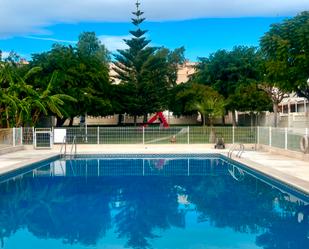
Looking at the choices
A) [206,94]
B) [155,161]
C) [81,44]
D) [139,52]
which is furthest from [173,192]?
[81,44]

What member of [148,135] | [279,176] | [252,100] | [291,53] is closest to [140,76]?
[252,100]

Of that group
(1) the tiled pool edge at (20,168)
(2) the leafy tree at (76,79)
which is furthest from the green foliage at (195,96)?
(1) the tiled pool edge at (20,168)

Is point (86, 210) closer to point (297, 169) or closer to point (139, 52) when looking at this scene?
point (297, 169)

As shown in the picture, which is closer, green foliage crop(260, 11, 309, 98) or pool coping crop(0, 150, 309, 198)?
pool coping crop(0, 150, 309, 198)

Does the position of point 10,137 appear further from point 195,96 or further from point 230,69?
point 230,69

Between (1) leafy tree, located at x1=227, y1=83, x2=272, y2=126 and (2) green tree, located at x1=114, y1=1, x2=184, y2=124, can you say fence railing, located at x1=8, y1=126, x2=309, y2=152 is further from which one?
(2) green tree, located at x1=114, y1=1, x2=184, y2=124

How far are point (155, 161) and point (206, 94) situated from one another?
61.1 feet

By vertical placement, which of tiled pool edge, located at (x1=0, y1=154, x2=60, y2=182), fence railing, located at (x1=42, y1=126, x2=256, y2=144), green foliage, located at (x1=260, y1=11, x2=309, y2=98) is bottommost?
tiled pool edge, located at (x1=0, y1=154, x2=60, y2=182)

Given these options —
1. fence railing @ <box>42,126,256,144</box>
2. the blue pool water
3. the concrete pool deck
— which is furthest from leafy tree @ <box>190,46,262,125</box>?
the blue pool water

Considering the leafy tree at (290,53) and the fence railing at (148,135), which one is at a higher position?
the leafy tree at (290,53)

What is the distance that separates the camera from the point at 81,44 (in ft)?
192

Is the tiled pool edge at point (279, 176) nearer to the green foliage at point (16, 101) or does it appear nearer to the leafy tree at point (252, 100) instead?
the green foliage at point (16, 101)

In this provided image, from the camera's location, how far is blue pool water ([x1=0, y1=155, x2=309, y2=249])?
7.08 m

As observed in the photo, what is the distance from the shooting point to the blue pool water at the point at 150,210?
7.08 metres
